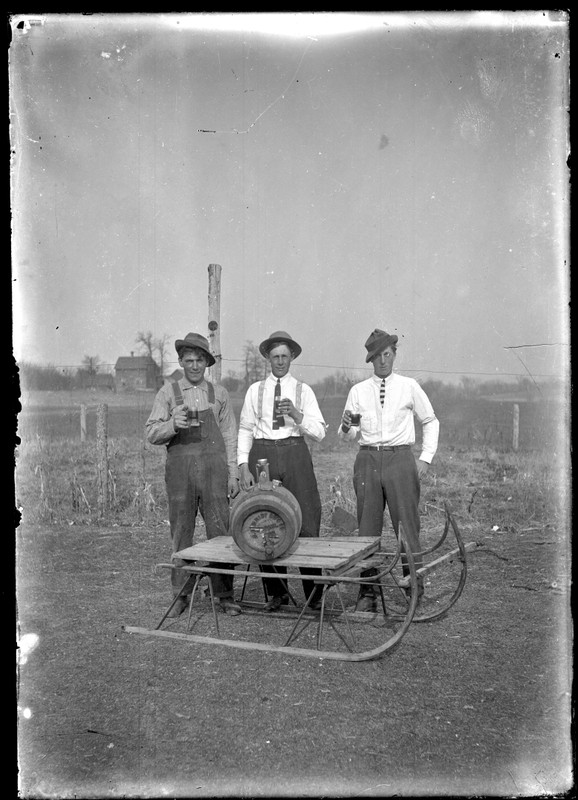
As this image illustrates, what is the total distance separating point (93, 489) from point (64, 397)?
10.1 feet

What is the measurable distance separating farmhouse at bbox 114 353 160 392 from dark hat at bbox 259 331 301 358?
6.47 metres

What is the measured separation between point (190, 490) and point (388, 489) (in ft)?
5.93

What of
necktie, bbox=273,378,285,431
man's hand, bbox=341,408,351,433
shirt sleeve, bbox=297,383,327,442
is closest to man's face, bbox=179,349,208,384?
necktie, bbox=273,378,285,431

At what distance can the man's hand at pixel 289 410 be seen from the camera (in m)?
5.81

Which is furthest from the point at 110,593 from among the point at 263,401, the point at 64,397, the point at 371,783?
the point at 64,397

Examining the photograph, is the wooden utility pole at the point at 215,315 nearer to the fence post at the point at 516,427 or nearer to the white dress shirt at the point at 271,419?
the white dress shirt at the point at 271,419

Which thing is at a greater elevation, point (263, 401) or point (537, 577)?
point (263, 401)

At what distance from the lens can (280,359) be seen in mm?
5941

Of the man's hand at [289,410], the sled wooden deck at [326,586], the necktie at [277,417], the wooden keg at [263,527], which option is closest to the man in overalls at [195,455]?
the sled wooden deck at [326,586]

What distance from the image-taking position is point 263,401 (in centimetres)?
599

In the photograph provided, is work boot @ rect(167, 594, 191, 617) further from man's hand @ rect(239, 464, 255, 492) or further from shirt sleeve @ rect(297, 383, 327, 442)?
shirt sleeve @ rect(297, 383, 327, 442)

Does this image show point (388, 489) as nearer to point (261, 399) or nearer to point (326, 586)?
point (326, 586)

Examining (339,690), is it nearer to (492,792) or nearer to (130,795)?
(492,792)

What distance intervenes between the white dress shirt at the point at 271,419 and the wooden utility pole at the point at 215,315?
2.03 metres
